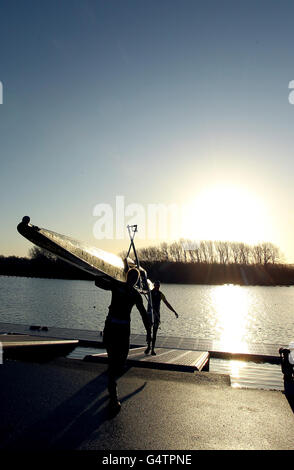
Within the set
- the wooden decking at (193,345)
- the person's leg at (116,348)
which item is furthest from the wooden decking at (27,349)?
the person's leg at (116,348)

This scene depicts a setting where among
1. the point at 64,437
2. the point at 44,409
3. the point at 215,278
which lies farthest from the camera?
the point at 215,278

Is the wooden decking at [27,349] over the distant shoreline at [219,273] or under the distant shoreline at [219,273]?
over

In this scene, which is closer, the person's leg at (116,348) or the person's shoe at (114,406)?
the person's shoe at (114,406)

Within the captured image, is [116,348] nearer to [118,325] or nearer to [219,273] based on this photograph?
[118,325]

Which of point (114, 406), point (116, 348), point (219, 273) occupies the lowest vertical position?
point (219, 273)

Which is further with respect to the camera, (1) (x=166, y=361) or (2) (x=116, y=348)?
(1) (x=166, y=361)

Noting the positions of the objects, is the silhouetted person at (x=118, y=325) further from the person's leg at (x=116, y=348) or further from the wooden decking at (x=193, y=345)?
the wooden decking at (x=193, y=345)

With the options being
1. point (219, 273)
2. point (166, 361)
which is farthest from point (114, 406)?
point (219, 273)

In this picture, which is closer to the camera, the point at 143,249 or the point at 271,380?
the point at 271,380

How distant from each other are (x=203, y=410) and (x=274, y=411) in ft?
3.78

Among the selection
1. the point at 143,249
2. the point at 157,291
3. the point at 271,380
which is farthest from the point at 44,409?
the point at 143,249

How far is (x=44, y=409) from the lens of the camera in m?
4.98

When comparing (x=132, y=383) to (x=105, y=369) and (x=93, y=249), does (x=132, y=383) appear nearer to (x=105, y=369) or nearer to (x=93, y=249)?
(x=105, y=369)

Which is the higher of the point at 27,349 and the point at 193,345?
the point at 27,349
